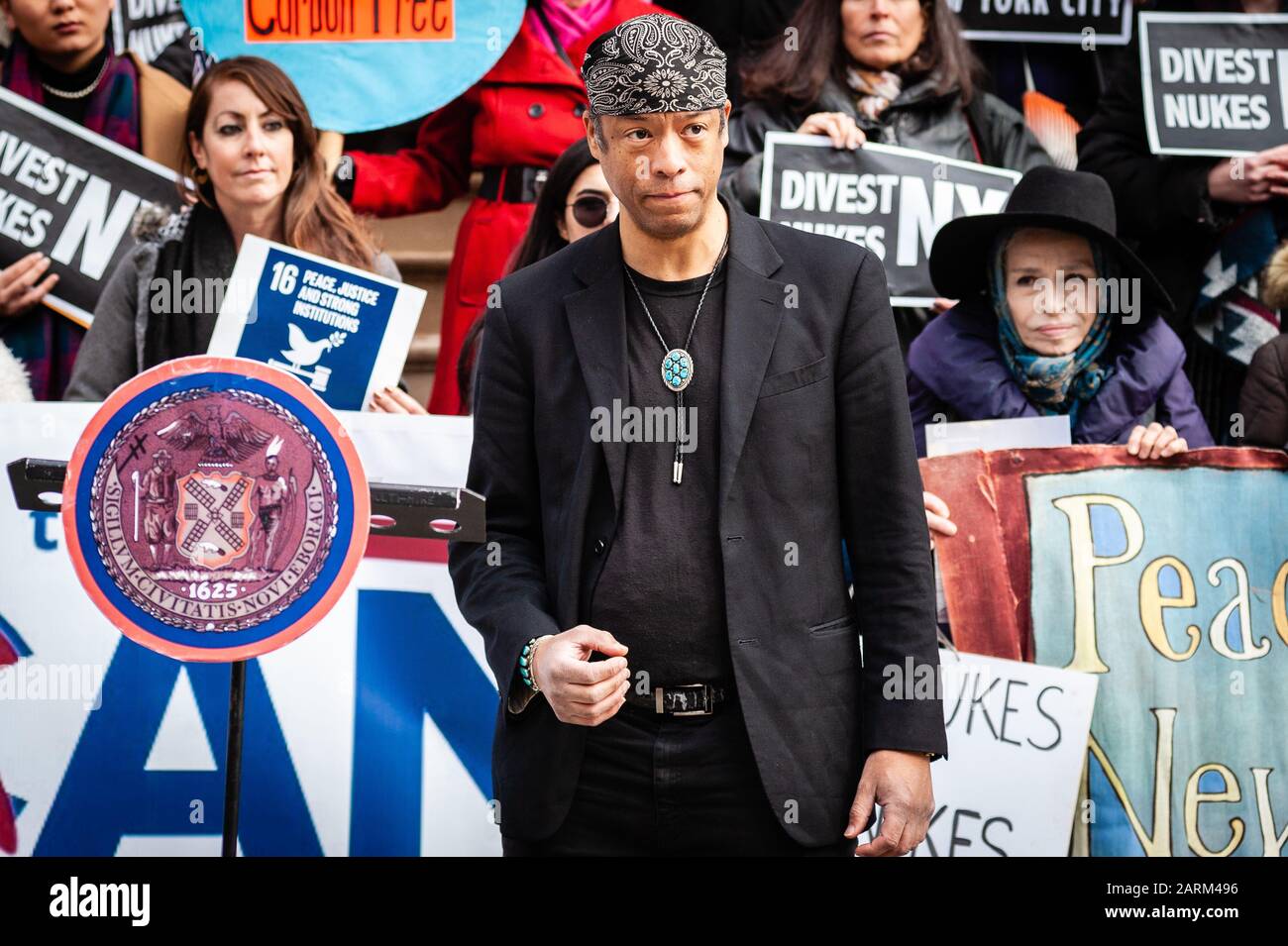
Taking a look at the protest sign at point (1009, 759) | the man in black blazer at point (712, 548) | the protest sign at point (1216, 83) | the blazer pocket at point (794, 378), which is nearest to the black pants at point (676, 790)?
the man in black blazer at point (712, 548)

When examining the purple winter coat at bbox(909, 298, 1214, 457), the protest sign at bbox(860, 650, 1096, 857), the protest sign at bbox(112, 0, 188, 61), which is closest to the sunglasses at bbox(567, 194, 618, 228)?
the purple winter coat at bbox(909, 298, 1214, 457)

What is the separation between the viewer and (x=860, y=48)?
5145 mm

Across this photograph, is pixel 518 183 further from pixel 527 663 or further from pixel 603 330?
pixel 527 663

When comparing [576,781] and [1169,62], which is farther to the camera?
[1169,62]

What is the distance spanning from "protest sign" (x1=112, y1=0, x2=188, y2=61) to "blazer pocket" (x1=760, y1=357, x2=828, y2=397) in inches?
135

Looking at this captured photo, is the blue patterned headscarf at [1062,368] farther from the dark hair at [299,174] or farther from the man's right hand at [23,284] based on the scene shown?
the man's right hand at [23,284]

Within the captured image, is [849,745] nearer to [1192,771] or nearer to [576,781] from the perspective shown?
[576,781]

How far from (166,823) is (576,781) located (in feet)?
6.72

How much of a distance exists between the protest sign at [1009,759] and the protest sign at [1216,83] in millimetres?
Result: 1885

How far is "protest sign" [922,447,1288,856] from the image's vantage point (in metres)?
4.42

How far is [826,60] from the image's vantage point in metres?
5.16

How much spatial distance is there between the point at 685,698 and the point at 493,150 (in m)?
2.83
